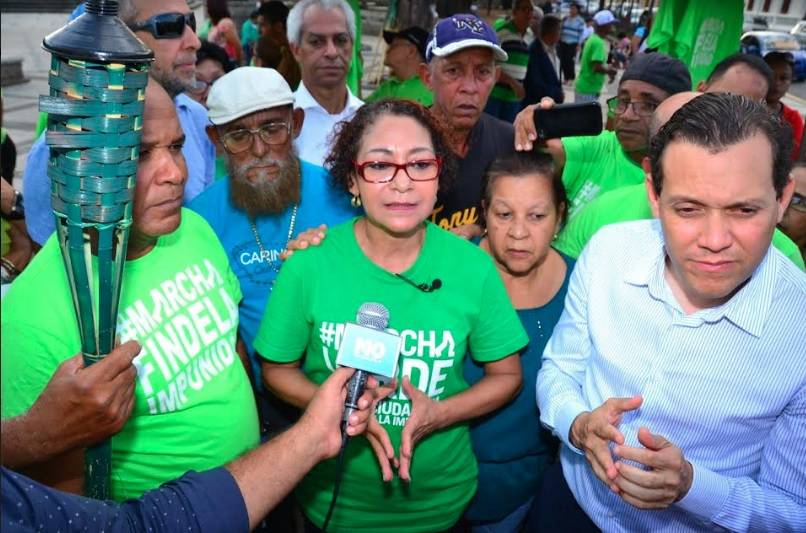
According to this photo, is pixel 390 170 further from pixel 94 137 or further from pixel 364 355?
pixel 94 137

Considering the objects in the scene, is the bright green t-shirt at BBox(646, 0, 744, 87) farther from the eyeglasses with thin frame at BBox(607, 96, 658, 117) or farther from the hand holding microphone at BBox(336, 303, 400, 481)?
the hand holding microphone at BBox(336, 303, 400, 481)

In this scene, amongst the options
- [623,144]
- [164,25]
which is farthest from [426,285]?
[164,25]

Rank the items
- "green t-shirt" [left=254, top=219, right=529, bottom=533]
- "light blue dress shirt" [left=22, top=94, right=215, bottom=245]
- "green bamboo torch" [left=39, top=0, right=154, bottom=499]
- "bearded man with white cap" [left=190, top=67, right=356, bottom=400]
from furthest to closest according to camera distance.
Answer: "bearded man with white cap" [left=190, top=67, right=356, bottom=400] → "light blue dress shirt" [left=22, top=94, right=215, bottom=245] → "green t-shirt" [left=254, top=219, right=529, bottom=533] → "green bamboo torch" [left=39, top=0, right=154, bottom=499]

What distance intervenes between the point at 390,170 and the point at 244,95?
3.34 ft

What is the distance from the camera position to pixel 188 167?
3.18 meters

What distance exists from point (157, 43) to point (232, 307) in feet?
5.39

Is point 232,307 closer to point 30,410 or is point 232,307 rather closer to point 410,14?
point 30,410

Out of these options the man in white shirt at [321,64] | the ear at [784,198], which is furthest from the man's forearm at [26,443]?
the man in white shirt at [321,64]

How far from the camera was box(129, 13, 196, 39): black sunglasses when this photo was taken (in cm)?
305

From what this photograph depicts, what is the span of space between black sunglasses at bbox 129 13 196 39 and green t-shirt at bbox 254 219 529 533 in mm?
1658

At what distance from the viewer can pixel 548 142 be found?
2842 mm

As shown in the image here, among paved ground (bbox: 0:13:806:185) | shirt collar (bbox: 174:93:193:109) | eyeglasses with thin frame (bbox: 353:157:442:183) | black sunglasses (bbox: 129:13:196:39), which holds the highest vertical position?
black sunglasses (bbox: 129:13:196:39)

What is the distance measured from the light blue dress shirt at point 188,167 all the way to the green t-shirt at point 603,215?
173 centimetres

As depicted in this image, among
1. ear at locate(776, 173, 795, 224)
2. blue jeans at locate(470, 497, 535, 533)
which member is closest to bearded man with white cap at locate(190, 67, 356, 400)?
blue jeans at locate(470, 497, 535, 533)
